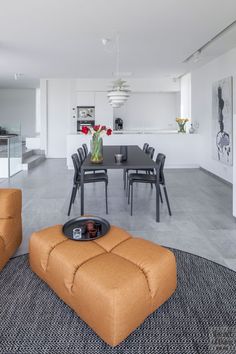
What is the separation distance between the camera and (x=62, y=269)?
1908 mm

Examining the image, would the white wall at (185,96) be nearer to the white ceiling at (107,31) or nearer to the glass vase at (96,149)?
the white ceiling at (107,31)

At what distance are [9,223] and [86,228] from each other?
699 mm

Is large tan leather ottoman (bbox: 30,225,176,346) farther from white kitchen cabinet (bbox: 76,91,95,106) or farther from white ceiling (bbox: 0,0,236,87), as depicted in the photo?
white kitchen cabinet (bbox: 76,91,95,106)

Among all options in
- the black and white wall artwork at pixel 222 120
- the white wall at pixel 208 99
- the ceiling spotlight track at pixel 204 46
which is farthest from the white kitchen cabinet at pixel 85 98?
the black and white wall artwork at pixel 222 120

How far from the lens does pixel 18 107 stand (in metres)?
12.4

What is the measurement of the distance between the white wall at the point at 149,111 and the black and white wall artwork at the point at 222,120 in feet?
13.3

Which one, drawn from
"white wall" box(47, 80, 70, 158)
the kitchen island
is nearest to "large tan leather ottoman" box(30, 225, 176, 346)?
the kitchen island

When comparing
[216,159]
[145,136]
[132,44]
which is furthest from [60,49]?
[216,159]

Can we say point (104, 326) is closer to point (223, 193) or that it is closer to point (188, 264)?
point (188, 264)

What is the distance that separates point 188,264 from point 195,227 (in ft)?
3.20

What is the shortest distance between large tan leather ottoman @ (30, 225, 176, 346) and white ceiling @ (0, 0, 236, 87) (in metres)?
2.90

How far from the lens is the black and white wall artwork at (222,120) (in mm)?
5574

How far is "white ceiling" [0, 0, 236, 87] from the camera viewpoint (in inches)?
141

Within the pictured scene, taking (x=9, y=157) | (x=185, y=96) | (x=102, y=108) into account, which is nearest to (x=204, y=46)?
(x=185, y=96)
